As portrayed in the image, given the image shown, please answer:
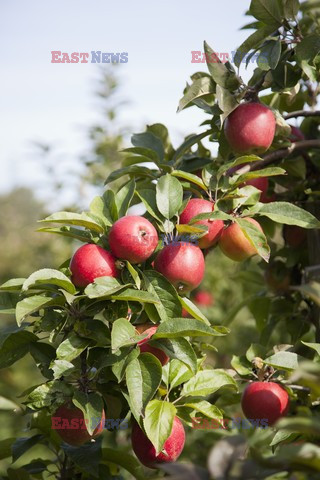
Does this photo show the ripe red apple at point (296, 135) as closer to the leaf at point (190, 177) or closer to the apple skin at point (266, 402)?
the leaf at point (190, 177)

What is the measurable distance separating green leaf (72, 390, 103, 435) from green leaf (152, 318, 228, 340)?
139 millimetres

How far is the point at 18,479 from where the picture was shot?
1.19 meters

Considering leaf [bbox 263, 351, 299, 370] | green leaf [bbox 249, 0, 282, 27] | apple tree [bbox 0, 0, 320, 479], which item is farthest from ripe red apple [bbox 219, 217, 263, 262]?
green leaf [bbox 249, 0, 282, 27]

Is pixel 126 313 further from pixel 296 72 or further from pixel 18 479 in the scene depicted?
pixel 296 72

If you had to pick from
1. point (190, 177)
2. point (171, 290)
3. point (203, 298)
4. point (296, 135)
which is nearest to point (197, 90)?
point (190, 177)

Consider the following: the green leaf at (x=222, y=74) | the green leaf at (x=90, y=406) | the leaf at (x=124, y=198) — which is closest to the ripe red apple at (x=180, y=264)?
the leaf at (x=124, y=198)

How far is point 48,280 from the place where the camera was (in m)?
1.00

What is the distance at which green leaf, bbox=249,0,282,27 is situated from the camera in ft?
4.09

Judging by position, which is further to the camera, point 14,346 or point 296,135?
point 296,135

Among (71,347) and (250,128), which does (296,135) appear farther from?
(71,347)

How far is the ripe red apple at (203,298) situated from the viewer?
10.4ft

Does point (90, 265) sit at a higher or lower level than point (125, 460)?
higher

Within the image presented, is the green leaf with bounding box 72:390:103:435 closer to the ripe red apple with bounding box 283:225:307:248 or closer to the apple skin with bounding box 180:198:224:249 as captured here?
the apple skin with bounding box 180:198:224:249

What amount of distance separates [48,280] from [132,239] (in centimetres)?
15
